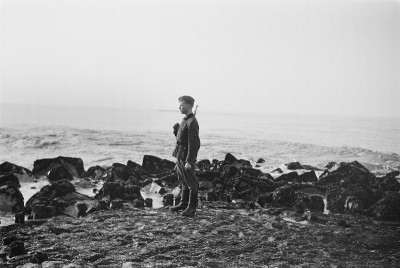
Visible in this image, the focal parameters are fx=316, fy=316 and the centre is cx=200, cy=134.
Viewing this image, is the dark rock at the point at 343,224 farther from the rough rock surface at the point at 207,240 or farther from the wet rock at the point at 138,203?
the wet rock at the point at 138,203

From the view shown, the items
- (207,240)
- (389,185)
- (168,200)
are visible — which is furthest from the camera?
(389,185)

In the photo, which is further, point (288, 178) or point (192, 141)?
point (288, 178)

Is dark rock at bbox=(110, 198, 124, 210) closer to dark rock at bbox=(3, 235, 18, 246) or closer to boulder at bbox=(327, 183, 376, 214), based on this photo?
dark rock at bbox=(3, 235, 18, 246)

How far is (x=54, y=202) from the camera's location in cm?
664

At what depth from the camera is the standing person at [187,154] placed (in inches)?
251

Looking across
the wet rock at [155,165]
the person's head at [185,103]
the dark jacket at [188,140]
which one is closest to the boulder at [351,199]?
the dark jacket at [188,140]

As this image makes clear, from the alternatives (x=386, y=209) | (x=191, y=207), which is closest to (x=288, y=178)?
(x=386, y=209)

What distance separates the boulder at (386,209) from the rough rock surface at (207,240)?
13.3 inches

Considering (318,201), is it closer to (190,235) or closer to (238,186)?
(238,186)

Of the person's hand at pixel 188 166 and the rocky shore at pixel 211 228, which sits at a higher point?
the person's hand at pixel 188 166

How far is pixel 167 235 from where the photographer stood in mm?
5160

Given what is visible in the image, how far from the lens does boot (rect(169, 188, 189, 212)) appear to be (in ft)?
22.2

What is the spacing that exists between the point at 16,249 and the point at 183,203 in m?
3.36

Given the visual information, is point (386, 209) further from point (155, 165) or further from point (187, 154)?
point (155, 165)
